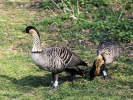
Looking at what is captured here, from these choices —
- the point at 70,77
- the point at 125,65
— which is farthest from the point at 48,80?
the point at 125,65

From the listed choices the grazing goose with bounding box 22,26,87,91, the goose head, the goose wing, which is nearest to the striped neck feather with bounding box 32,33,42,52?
the grazing goose with bounding box 22,26,87,91

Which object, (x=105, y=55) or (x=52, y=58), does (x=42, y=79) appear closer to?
(x=52, y=58)

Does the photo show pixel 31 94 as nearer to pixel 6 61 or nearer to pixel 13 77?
pixel 13 77

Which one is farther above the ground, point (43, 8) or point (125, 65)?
point (43, 8)

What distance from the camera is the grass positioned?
21.7ft

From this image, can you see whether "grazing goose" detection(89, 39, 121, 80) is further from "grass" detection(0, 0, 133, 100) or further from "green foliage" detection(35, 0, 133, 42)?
"green foliage" detection(35, 0, 133, 42)

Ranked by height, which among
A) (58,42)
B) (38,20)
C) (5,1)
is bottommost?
(58,42)

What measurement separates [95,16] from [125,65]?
4.84 metres

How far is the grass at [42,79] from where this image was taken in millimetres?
6602

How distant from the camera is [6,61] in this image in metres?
8.98

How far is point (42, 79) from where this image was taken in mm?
7918

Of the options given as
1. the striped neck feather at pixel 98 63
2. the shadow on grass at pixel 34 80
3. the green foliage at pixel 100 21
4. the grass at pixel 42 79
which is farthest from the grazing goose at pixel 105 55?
the green foliage at pixel 100 21

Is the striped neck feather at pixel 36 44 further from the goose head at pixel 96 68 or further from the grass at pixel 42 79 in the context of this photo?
the goose head at pixel 96 68

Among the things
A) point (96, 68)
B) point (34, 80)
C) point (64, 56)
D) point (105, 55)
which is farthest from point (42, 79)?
point (105, 55)
